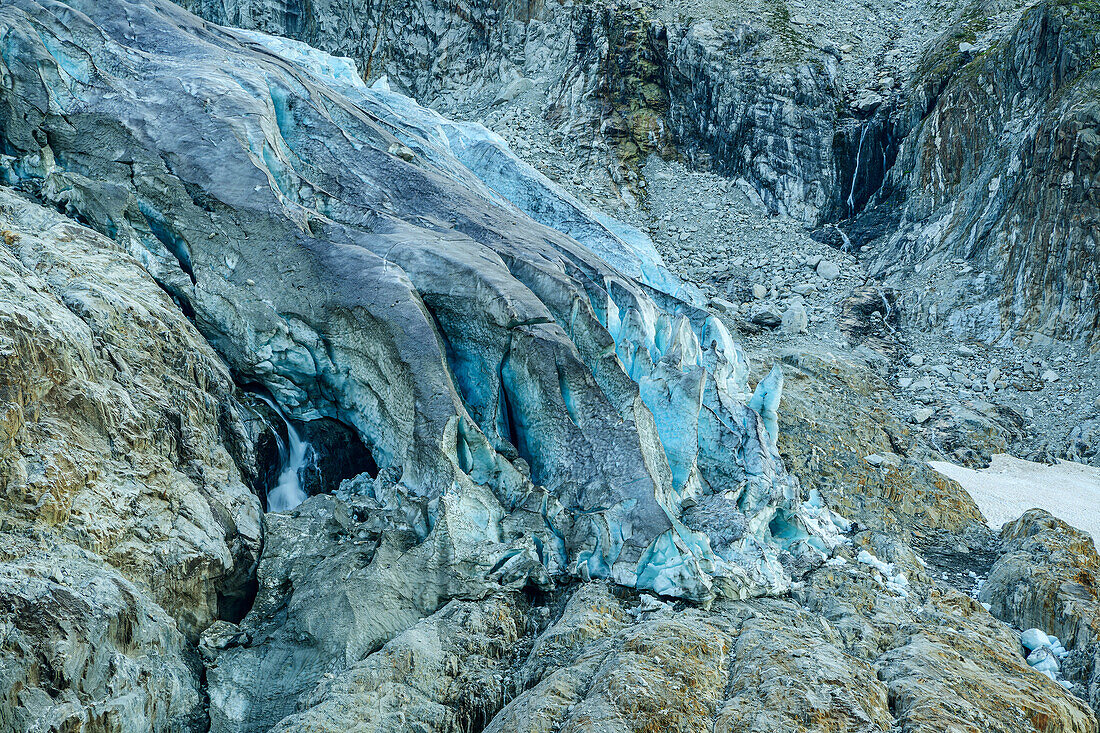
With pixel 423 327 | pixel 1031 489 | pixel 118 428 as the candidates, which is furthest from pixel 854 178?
pixel 118 428

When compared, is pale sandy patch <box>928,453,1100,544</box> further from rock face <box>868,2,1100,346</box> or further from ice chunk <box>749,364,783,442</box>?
ice chunk <box>749,364,783,442</box>

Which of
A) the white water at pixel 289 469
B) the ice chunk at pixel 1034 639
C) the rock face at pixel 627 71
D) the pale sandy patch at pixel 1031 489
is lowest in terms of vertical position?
the pale sandy patch at pixel 1031 489

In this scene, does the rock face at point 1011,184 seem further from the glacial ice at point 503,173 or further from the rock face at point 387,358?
the rock face at point 387,358

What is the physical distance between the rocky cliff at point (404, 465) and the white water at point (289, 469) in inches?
3.4

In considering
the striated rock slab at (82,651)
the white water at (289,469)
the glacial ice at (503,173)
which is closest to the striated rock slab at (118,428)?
the striated rock slab at (82,651)

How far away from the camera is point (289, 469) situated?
47.8ft

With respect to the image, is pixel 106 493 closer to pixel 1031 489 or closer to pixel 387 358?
pixel 387 358

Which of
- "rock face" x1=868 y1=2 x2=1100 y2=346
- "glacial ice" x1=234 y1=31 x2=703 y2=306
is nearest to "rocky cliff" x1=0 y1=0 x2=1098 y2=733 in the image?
"glacial ice" x1=234 y1=31 x2=703 y2=306

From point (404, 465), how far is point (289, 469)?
8.80 feet

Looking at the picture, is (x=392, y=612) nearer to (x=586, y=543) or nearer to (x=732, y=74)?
(x=586, y=543)

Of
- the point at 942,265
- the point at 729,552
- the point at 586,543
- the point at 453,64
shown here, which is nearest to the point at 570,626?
the point at 586,543

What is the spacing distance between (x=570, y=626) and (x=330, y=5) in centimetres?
4005

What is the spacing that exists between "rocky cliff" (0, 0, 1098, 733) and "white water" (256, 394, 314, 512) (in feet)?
0.28

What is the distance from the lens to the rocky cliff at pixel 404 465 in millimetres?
9703
